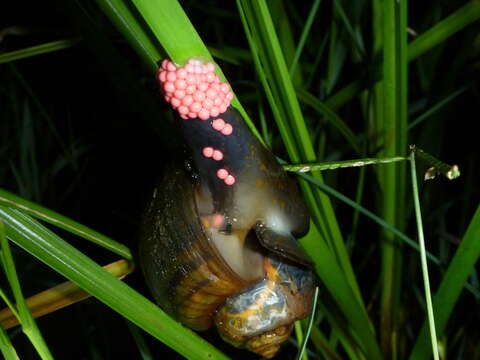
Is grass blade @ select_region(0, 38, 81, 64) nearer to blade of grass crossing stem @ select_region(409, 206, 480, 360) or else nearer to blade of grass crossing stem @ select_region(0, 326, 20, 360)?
blade of grass crossing stem @ select_region(0, 326, 20, 360)

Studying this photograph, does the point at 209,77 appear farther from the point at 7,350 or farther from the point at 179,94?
the point at 7,350

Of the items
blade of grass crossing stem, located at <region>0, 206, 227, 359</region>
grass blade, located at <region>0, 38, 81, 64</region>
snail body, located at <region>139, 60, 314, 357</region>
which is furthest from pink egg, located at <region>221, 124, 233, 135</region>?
grass blade, located at <region>0, 38, 81, 64</region>

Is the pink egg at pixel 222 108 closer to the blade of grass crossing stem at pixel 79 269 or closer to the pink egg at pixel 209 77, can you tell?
the pink egg at pixel 209 77

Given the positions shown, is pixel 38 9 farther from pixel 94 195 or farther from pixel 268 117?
pixel 268 117

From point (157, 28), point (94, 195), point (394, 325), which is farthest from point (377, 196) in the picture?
point (94, 195)

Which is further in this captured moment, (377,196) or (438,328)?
(377,196)

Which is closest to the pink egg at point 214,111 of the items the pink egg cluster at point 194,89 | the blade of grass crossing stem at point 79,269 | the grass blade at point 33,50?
the pink egg cluster at point 194,89
